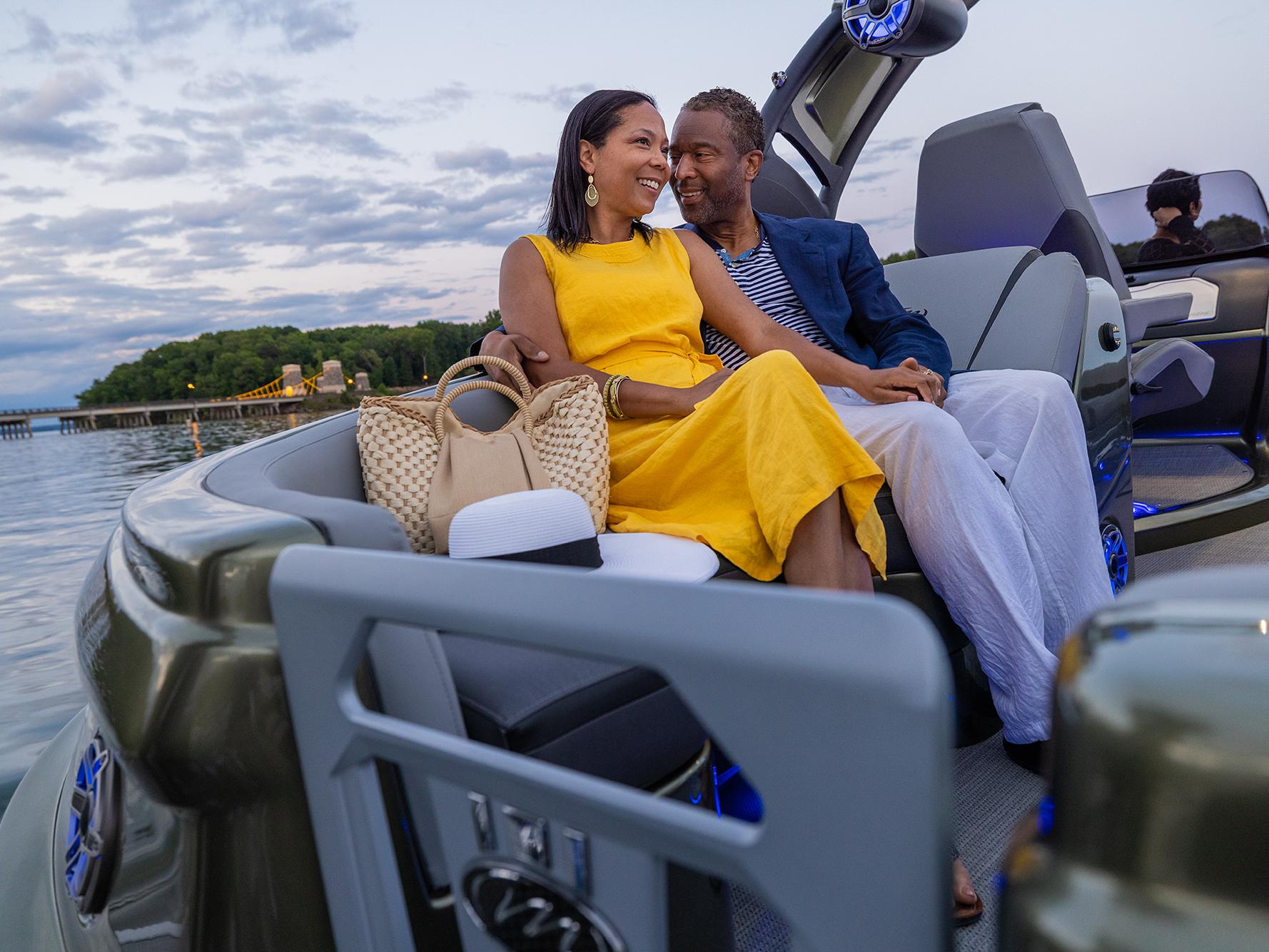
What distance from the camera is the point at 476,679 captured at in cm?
95

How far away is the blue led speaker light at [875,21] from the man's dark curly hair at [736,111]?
59 centimetres

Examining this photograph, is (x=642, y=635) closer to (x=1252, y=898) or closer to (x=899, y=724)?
(x=899, y=724)

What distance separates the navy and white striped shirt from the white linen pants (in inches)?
16.3

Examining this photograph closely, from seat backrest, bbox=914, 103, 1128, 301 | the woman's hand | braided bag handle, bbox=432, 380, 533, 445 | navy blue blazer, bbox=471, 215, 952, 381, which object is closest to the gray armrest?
seat backrest, bbox=914, 103, 1128, 301

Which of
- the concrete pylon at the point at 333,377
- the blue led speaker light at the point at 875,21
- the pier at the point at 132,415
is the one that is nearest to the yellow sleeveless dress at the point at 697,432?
the blue led speaker light at the point at 875,21

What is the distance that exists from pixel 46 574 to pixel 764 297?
5.62 meters

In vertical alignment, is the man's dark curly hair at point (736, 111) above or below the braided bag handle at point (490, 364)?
above

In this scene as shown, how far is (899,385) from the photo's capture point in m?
1.93

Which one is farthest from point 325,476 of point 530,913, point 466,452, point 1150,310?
point 1150,310

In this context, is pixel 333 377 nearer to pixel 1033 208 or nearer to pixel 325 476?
pixel 1033 208

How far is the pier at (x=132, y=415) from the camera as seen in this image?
3303cm

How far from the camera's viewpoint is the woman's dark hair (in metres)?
2.06

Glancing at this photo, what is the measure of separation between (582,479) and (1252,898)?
138cm

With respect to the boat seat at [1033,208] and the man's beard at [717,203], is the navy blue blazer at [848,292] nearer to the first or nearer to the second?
the man's beard at [717,203]
